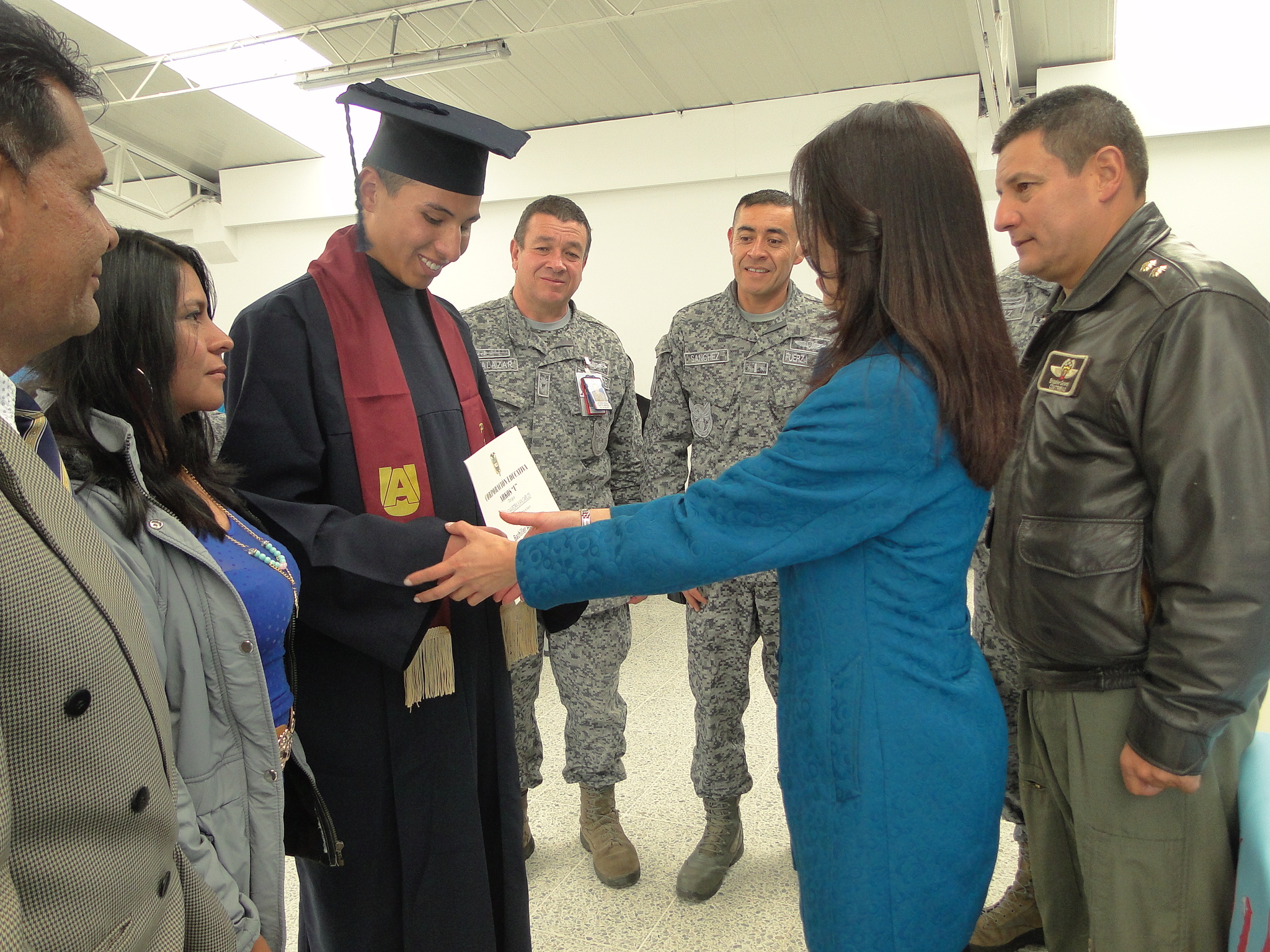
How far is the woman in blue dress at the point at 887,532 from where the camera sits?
3.60 feet

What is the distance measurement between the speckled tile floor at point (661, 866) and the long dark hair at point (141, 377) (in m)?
1.49

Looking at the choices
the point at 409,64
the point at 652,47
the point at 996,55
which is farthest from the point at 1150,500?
the point at 652,47

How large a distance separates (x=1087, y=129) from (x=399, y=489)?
4.79 ft

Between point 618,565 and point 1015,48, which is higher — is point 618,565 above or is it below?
below

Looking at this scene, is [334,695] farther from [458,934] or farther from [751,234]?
[751,234]

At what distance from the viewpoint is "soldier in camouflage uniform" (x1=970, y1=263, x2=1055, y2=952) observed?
6.70 feet

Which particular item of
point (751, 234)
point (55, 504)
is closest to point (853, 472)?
point (55, 504)

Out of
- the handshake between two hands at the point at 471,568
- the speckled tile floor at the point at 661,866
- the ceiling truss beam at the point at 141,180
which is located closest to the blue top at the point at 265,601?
the handshake between two hands at the point at 471,568

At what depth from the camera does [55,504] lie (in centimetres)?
70

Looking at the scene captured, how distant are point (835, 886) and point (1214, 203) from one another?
22.2ft

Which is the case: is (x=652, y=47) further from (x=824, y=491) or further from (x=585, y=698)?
(x=824, y=491)

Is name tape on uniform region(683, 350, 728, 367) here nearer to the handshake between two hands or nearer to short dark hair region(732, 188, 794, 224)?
short dark hair region(732, 188, 794, 224)

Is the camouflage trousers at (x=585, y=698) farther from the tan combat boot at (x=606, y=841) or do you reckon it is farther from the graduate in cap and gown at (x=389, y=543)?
the graduate in cap and gown at (x=389, y=543)

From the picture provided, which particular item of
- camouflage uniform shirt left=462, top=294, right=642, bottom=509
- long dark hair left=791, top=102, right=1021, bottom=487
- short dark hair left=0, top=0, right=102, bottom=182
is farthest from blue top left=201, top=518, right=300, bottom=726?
camouflage uniform shirt left=462, top=294, right=642, bottom=509
